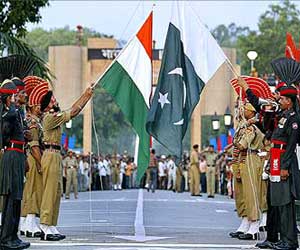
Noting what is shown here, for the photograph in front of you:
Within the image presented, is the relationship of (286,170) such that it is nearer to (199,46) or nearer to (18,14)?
(199,46)

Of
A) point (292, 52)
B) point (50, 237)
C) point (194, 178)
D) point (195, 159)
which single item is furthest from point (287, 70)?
point (194, 178)

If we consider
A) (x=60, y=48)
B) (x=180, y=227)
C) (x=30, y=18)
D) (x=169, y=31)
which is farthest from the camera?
(x=60, y=48)

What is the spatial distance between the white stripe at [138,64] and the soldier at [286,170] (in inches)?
107

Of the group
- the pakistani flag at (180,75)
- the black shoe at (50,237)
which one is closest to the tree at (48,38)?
the pakistani flag at (180,75)

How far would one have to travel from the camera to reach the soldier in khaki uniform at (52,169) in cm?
1338

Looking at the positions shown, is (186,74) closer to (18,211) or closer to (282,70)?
(282,70)

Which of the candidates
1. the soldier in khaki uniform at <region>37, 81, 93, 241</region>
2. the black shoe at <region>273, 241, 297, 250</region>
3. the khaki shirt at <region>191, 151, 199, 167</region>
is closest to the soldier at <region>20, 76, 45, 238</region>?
the soldier in khaki uniform at <region>37, 81, 93, 241</region>

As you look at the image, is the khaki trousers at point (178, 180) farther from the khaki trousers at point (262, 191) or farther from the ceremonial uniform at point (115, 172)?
the khaki trousers at point (262, 191)

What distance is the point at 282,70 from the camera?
42.1 ft

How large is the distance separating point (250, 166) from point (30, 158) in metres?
3.61

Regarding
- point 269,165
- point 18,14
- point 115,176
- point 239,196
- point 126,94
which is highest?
point 18,14

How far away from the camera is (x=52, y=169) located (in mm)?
13586

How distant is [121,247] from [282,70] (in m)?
3.54

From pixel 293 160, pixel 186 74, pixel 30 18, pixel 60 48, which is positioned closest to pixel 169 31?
pixel 186 74
